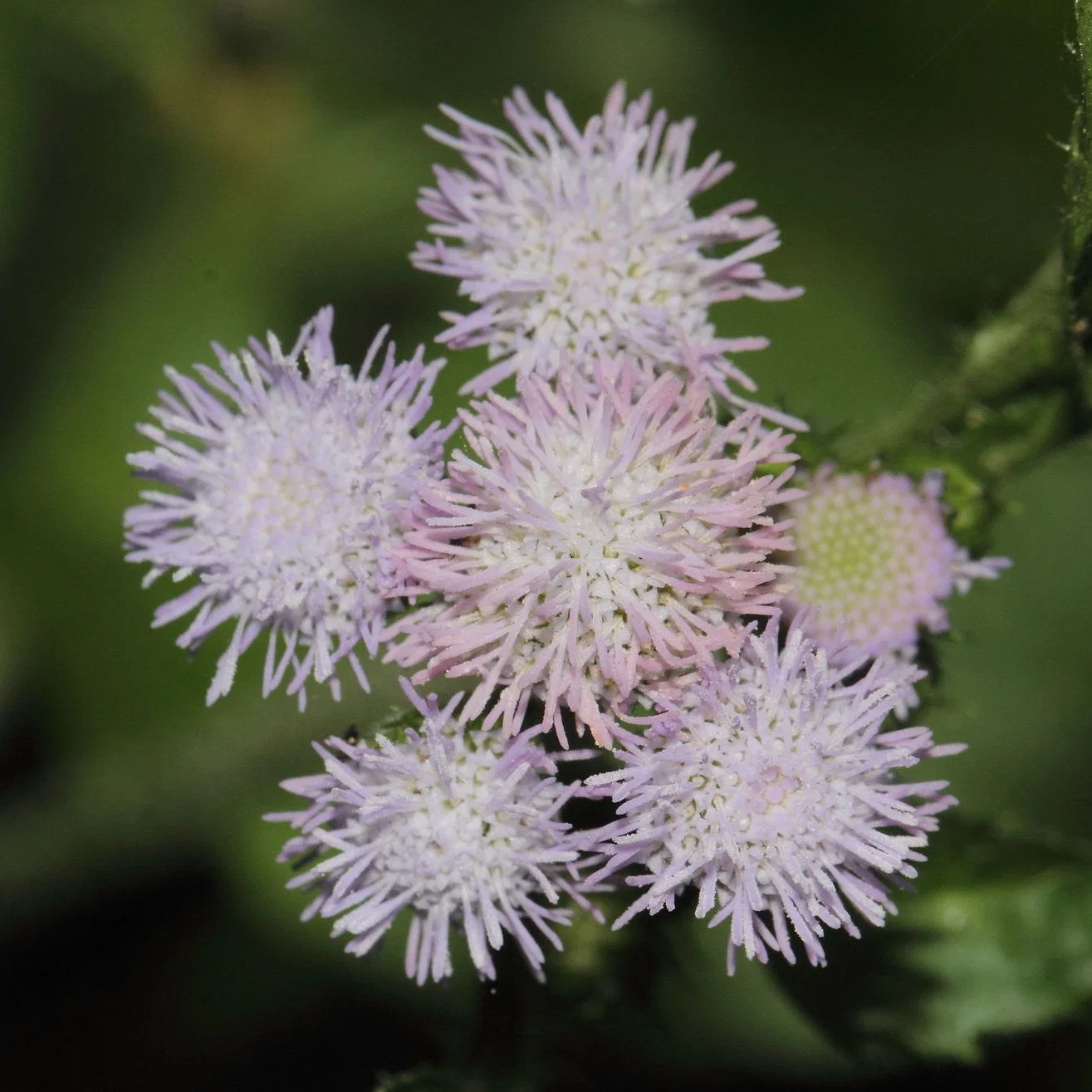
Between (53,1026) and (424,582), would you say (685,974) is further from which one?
(53,1026)

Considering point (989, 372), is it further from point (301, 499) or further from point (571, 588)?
point (301, 499)

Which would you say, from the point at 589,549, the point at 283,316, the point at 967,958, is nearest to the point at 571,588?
the point at 589,549

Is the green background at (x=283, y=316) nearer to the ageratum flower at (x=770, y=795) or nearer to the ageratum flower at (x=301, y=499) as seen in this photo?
the ageratum flower at (x=301, y=499)

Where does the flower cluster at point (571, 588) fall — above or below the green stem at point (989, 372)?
below

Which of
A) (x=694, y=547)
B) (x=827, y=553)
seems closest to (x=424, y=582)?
(x=694, y=547)

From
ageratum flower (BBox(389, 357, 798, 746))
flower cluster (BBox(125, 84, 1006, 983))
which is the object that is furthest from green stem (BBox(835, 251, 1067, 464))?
ageratum flower (BBox(389, 357, 798, 746))

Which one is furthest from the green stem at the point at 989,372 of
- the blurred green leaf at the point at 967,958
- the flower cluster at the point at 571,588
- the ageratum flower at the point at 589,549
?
the blurred green leaf at the point at 967,958

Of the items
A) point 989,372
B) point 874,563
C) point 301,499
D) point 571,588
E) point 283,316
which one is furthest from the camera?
point 283,316
